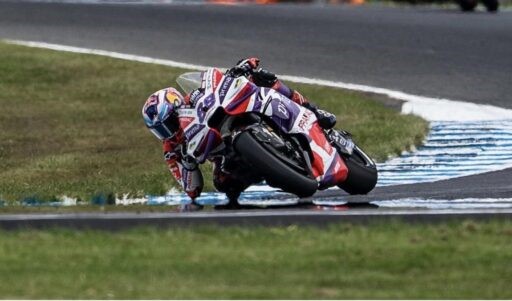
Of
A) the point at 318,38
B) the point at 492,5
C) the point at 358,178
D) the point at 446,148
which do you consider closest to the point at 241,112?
the point at 358,178

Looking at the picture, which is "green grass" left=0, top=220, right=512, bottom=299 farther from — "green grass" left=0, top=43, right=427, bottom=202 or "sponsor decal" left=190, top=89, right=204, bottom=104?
"green grass" left=0, top=43, right=427, bottom=202

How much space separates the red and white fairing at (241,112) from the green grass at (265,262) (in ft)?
6.20

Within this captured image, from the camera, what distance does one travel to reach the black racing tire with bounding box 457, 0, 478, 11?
75.0ft

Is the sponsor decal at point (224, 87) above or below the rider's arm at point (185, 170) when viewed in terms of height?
above

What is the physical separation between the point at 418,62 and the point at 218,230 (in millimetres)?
10344

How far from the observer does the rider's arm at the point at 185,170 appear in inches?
413

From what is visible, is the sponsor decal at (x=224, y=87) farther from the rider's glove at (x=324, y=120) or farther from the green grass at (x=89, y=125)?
the green grass at (x=89, y=125)

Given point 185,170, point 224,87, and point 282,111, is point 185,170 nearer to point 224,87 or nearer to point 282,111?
point 224,87

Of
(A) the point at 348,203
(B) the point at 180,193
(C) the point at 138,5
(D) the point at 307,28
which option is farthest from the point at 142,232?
(C) the point at 138,5

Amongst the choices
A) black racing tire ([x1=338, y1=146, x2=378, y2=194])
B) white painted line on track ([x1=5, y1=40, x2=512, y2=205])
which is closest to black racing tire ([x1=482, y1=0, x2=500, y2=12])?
white painted line on track ([x1=5, y1=40, x2=512, y2=205])

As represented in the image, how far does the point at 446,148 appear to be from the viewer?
13.1 meters

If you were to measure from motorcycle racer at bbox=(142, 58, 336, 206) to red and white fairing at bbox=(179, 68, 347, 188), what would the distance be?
0.10 metres

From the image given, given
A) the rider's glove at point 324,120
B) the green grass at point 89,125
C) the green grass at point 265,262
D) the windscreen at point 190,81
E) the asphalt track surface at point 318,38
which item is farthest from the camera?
the asphalt track surface at point 318,38

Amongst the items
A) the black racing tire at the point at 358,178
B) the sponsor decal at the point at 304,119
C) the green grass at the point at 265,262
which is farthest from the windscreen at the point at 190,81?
the green grass at the point at 265,262
